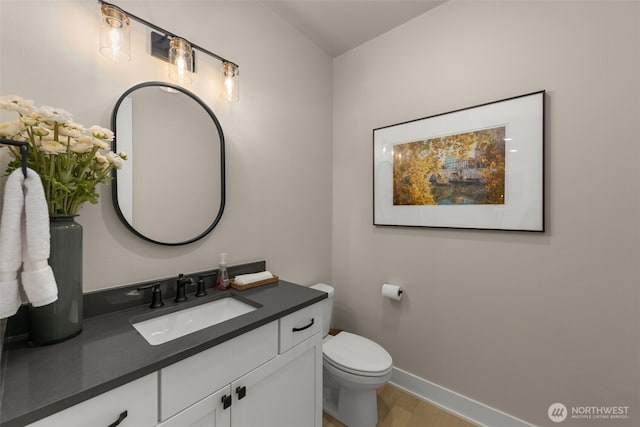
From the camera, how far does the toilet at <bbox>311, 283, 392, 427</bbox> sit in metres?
1.45

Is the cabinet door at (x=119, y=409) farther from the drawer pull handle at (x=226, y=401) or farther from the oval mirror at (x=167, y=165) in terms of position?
the oval mirror at (x=167, y=165)

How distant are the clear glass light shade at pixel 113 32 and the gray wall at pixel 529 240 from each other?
1.56 meters

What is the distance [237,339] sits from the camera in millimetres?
954

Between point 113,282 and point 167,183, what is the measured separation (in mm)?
492

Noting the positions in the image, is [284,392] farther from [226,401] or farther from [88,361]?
[88,361]

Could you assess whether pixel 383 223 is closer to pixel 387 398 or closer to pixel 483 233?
pixel 483 233

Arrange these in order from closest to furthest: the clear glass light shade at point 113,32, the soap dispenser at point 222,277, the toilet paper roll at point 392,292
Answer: the clear glass light shade at point 113,32
the soap dispenser at point 222,277
the toilet paper roll at point 392,292

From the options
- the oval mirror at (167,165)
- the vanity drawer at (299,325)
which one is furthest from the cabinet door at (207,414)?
the oval mirror at (167,165)

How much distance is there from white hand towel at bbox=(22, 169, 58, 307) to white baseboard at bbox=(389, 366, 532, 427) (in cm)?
205

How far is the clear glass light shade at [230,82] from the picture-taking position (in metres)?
1.45

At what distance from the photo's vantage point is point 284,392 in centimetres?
114

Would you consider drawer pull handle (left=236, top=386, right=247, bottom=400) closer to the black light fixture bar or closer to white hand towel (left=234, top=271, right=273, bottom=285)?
white hand towel (left=234, top=271, right=273, bottom=285)

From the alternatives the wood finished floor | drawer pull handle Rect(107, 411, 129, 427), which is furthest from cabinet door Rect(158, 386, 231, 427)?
the wood finished floor

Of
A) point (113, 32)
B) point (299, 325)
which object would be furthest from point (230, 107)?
point (299, 325)
